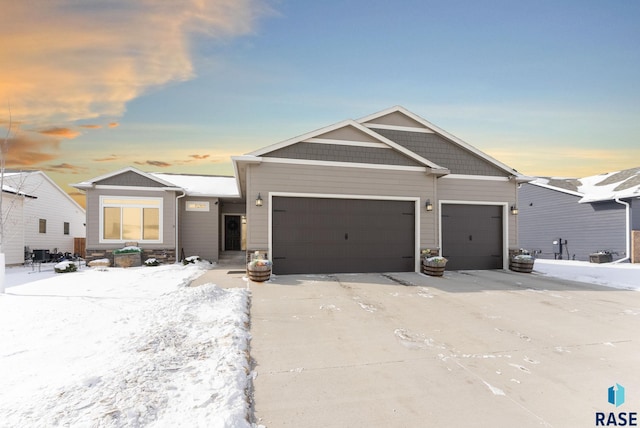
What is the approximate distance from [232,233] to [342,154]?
9.73m

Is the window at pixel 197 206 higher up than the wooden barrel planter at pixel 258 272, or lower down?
higher up

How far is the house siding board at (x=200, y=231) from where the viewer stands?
1305 centimetres

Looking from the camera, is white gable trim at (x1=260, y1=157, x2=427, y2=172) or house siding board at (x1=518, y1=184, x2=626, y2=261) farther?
house siding board at (x1=518, y1=184, x2=626, y2=261)

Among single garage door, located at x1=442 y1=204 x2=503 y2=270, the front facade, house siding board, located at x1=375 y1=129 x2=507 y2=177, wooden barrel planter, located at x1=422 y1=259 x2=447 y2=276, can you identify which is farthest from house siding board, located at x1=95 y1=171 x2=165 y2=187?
single garage door, located at x1=442 y1=204 x2=503 y2=270

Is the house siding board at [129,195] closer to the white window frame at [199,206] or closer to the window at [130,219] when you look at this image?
the window at [130,219]

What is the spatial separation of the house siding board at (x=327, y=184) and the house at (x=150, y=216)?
5.23 metres

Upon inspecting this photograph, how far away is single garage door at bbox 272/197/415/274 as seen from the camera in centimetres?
859

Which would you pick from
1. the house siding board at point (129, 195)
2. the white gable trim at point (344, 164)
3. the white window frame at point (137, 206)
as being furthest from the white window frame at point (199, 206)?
the white gable trim at point (344, 164)

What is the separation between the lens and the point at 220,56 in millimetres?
9211

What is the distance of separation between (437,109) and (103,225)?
48.3ft

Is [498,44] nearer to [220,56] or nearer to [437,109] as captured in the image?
[437,109]

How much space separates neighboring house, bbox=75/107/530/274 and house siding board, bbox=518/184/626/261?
875 centimetres

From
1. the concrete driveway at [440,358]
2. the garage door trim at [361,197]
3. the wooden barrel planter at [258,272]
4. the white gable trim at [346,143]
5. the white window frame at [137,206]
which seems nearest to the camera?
the concrete driveway at [440,358]

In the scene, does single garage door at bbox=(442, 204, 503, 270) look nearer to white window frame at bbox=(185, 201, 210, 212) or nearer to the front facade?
the front facade
